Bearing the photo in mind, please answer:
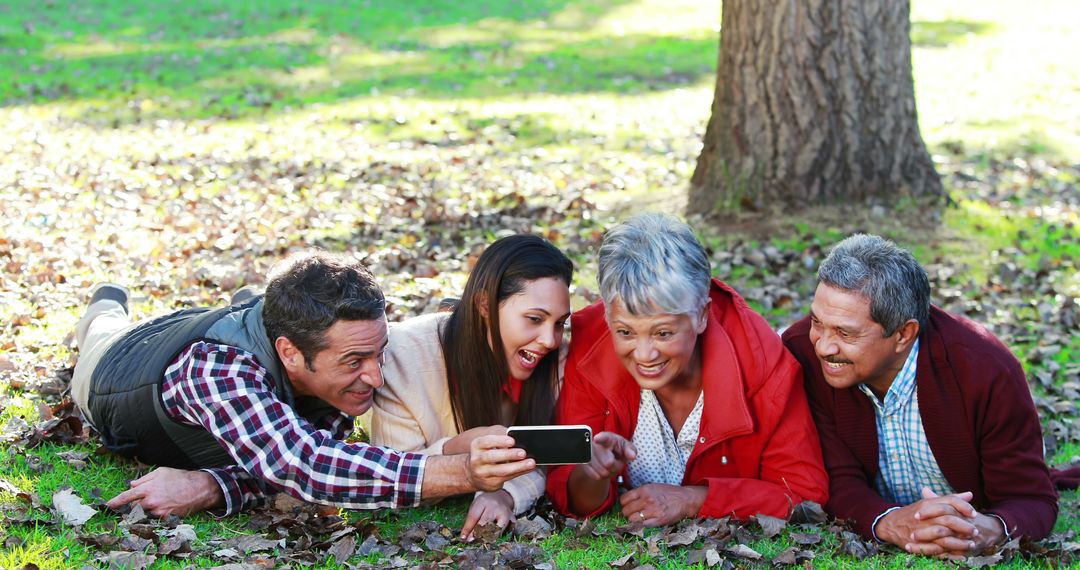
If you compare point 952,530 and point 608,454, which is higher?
point 608,454

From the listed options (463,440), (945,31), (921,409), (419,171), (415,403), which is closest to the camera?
(921,409)

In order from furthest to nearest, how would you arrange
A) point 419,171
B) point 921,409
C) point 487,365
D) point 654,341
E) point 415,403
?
point 419,171
point 415,403
point 487,365
point 921,409
point 654,341

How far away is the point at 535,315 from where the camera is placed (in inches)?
204

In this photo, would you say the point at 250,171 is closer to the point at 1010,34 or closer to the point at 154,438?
the point at 154,438

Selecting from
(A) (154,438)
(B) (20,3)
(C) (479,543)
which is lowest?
(C) (479,543)

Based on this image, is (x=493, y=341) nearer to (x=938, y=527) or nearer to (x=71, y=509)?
(x=71, y=509)

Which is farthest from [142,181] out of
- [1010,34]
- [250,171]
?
[1010,34]

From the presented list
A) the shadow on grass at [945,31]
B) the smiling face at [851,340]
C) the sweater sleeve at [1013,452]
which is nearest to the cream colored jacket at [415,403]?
the smiling face at [851,340]

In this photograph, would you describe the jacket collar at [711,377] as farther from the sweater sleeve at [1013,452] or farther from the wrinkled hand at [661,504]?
the sweater sleeve at [1013,452]

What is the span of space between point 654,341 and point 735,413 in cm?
55

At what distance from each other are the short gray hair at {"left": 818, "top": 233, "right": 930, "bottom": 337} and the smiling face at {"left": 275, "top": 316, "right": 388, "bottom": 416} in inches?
84.5

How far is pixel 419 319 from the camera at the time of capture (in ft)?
19.3

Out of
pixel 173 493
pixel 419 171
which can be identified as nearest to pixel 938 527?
pixel 173 493

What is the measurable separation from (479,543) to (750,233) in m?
5.28
